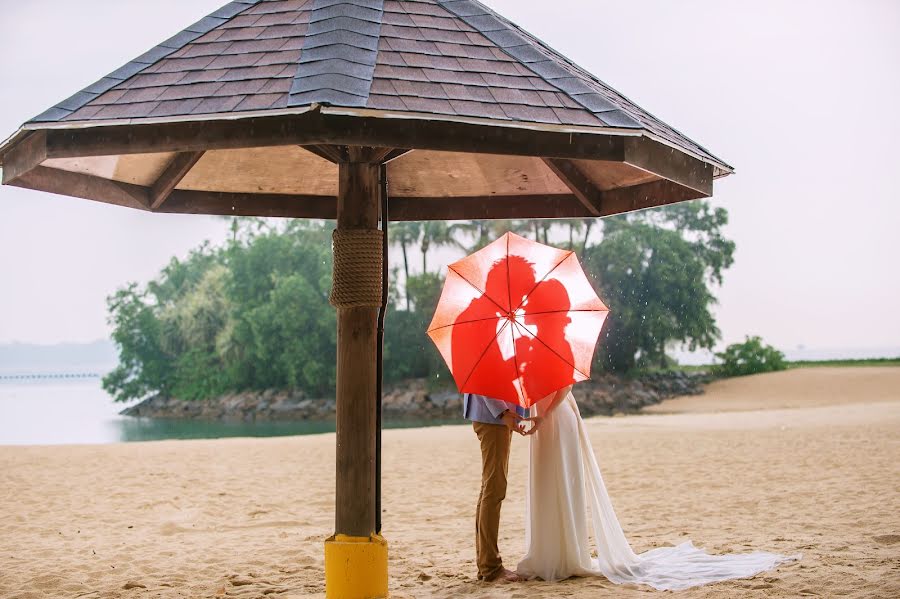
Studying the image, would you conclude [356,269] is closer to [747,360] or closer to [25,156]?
[25,156]

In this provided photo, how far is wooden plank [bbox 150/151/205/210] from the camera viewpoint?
5.69 metres

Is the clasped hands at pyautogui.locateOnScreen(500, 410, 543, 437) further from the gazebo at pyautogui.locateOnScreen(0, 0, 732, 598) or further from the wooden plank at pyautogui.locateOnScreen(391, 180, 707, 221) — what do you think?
the wooden plank at pyautogui.locateOnScreen(391, 180, 707, 221)

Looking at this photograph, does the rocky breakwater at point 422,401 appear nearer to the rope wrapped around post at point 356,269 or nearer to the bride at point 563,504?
the bride at point 563,504

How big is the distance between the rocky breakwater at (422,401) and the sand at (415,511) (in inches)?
973

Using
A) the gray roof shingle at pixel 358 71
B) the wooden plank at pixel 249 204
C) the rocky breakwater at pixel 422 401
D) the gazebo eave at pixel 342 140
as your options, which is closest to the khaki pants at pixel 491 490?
the gazebo eave at pixel 342 140

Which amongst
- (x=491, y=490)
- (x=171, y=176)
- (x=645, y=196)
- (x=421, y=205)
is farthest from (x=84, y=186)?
(x=645, y=196)

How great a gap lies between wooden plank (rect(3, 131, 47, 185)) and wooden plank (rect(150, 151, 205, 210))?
1174 millimetres

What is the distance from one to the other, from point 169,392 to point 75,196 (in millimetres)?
51789

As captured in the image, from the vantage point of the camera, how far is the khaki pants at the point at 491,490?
520cm

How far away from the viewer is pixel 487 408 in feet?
16.9

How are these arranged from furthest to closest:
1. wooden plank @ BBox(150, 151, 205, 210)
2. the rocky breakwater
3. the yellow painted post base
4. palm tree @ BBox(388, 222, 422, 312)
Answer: palm tree @ BBox(388, 222, 422, 312) < the rocky breakwater < wooden plank @ BBox(150, 151, 205, 210) < the yellow painted post base

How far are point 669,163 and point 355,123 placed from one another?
174 cm

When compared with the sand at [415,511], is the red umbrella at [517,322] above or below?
above

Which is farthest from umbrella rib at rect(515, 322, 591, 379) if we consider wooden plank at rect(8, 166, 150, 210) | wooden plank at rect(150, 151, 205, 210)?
wooden plank at rect(8, 166, 150, 210)
